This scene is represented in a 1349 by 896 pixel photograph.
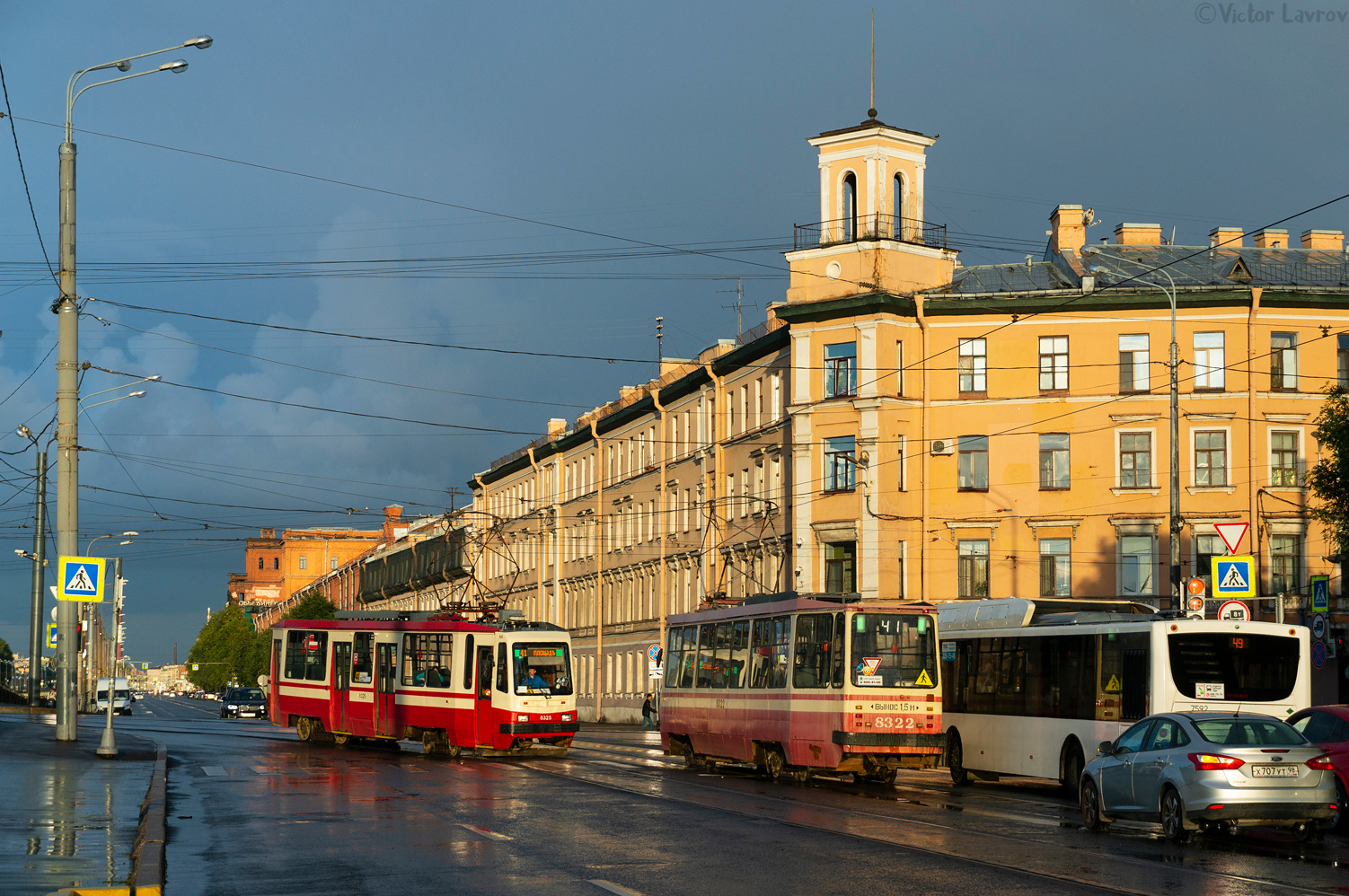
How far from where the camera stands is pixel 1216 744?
1628 centimetres

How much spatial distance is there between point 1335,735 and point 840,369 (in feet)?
114

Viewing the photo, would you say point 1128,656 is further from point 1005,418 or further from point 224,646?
point 224,646

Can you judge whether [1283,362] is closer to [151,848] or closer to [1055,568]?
[1055,568]

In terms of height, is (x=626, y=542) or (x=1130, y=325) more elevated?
(x=1130, y=325)

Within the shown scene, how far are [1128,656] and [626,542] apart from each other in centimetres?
5057

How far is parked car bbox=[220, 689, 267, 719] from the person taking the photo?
8162cm

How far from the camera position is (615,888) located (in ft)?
39.8

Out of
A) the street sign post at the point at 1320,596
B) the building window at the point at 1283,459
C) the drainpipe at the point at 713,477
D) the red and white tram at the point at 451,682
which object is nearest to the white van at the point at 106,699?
the drainpipe at the point at 713,477

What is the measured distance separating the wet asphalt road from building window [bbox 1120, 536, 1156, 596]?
86.1 feet

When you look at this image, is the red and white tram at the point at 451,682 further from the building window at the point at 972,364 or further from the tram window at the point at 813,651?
the building window at the point at 972,364

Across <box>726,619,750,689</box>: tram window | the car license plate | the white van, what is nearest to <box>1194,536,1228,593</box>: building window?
<box>726,619,750,689</box>: tram window

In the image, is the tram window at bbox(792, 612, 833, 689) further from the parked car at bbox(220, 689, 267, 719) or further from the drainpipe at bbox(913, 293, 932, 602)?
the parked car at bbox(220, 689, 267, 719)

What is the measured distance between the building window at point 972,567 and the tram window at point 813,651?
90.6ft

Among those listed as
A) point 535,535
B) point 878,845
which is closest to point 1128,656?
point 878,845
